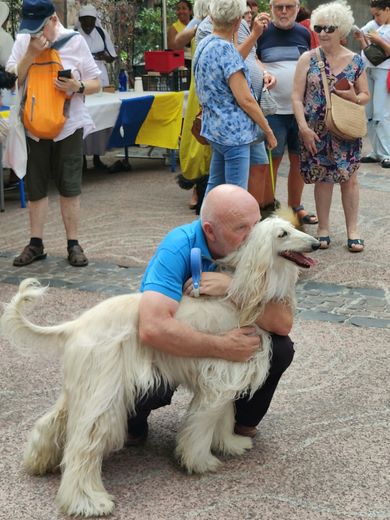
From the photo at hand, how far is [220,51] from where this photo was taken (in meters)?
5.60

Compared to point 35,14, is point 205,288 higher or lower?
lower

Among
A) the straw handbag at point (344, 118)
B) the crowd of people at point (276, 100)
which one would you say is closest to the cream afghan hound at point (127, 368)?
the crowd of people at point (276, 100)

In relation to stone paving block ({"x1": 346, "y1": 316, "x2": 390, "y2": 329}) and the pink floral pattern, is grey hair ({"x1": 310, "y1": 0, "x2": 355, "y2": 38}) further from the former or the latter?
stone paving block ({"x1": 346, "y1": 316, "x2": 390, "y2": 329})

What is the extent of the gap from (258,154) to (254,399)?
10.9ft

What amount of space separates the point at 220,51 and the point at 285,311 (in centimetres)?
305

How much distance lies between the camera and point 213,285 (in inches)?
117

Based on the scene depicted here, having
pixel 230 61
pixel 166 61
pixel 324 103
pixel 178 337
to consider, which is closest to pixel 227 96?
pixel 230 61

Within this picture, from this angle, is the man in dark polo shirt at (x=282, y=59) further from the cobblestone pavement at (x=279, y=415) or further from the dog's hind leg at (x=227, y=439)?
the dog's hind leg at (x=227, y=439)

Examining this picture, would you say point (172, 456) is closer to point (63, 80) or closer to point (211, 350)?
point (211, 350)

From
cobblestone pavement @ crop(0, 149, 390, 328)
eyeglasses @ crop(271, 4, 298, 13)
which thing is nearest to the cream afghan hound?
cobblestone pavement @ crop(0, 149, 390, 328)

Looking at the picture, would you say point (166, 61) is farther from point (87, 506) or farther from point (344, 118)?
point (87, 506)

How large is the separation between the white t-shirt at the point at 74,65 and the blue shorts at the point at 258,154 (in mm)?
1284

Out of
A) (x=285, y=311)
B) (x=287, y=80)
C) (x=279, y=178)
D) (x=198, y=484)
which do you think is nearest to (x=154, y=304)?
(x=285, y=311)

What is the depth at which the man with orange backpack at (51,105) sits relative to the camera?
19.1ft
